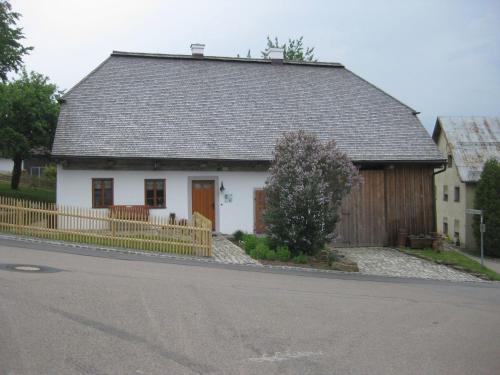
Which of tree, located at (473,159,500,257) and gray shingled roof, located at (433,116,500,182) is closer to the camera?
tree, located at (473,159,500,257)

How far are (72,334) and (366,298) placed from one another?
6.52m

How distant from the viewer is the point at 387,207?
2250 centimetres

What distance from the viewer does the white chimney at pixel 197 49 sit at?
2644cm

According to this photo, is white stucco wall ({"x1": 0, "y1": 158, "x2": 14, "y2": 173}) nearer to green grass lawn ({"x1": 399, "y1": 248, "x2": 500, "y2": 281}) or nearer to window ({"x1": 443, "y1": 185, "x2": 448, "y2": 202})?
window ({"x1": 443, "y1": 185, "x2": 448, "y2": 202})

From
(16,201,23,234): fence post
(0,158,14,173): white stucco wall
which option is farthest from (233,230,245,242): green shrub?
(0,158,14,173): white stucco wall

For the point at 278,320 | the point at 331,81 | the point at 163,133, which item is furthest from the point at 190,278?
the point at 331,81

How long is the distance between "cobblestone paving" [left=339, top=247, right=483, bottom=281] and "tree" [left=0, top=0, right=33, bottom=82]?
1723 centimetres

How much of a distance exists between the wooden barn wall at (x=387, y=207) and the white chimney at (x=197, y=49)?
10.7m

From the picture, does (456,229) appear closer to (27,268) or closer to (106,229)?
(106,229)

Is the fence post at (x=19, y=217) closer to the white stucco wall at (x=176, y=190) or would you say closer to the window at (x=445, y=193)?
the white stucco wall at (x=176, y=190)

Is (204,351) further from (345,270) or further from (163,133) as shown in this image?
(163,133)

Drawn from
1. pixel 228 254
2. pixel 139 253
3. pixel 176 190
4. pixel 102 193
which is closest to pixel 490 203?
pixel 176 190

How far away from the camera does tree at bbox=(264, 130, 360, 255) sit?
52.0ft

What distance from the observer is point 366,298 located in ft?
36.6
